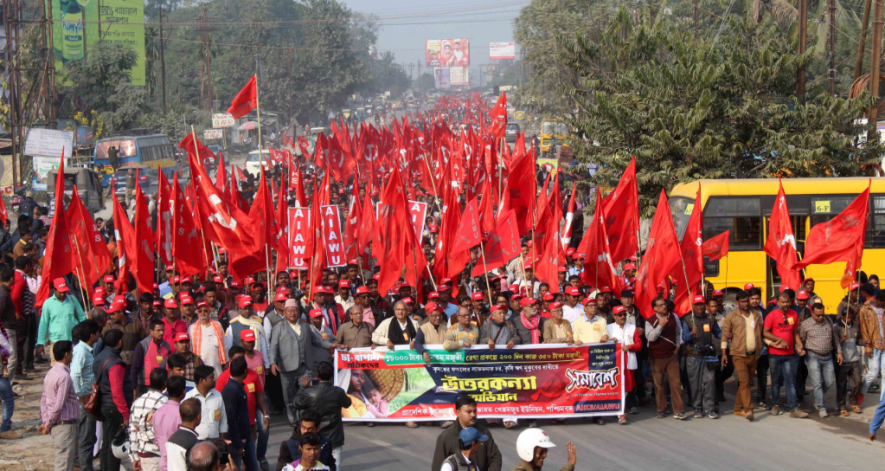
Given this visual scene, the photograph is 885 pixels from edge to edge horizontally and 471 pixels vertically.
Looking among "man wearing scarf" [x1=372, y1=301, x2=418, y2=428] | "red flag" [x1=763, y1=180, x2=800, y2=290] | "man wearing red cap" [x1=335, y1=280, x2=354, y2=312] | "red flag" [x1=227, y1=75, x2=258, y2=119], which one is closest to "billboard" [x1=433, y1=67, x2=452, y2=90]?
"red flag" [x1=227, y1=75, x2=258, y2=119]

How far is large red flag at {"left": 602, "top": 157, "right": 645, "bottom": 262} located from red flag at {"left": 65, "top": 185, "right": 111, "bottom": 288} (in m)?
6.27

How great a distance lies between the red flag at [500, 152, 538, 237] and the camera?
49.7 ft

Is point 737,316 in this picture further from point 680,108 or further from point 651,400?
point 680,108

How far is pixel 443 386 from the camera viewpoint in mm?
9641

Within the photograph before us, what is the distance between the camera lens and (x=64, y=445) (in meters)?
7.68

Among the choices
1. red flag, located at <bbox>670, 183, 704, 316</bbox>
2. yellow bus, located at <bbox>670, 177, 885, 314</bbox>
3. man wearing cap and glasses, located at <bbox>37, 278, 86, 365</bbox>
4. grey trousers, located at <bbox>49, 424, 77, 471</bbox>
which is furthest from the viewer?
yellow bus, located at <bbox>670, 177, 885, 314</bbox>

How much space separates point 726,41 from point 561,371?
1165 cm

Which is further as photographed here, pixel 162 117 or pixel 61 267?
pixel 162 117

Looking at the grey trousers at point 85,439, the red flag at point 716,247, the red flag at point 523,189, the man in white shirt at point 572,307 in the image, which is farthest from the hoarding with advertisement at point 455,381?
the red flag at point 523,189

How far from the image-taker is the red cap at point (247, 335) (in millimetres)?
8211

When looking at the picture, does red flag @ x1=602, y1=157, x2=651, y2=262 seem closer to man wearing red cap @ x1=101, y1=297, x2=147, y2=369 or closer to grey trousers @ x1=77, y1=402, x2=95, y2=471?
man wearing red cap @ x1=101, y1=297, x2=147, y2=369

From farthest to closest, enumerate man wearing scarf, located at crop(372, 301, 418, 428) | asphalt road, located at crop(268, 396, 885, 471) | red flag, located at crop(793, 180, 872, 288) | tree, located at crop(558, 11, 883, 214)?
tree, located at crop(558, 11, 883, 214) → red flag, located at crop(793, 180, 872, 288) → man wearing scarf, located at crop(372, 301, 418, 428) → asphalt road, located at crop(268, 396, 885, 471)

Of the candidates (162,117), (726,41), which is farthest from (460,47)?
(726,41)

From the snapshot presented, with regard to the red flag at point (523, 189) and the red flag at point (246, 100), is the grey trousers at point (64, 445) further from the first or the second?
the red flag at point (246, 100)
